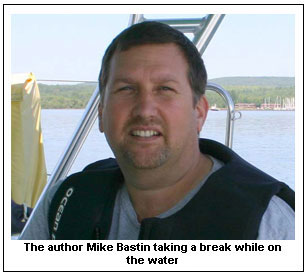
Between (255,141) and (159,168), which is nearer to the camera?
(159,168)

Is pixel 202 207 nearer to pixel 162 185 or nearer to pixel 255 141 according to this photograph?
pixel 162 185

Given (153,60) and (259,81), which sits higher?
(259,81)

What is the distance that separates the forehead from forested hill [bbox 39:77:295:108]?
0.36m

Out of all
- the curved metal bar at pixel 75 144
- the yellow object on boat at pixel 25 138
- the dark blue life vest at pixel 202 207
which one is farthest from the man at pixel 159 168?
the yellow object on boat at pixel 25 138

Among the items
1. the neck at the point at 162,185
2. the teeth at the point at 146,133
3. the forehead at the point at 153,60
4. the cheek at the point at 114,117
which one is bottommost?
the neck at the point at 162,185

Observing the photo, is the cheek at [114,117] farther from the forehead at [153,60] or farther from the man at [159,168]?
the forehead at [153,60]

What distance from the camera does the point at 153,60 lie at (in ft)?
4.93

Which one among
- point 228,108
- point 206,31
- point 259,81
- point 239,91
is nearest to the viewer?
point 206,31

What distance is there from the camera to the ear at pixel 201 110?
1.60m

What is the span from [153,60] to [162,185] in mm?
387

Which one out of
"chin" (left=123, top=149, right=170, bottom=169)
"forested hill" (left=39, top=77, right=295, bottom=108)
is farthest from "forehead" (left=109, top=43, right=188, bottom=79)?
"forested hill" (left=39, top=77, right=295, bottom=108)

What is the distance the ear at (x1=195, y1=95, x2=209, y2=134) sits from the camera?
160 cm

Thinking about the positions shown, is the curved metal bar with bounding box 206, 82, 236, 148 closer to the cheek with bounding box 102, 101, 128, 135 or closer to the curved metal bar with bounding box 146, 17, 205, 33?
the curved metal bar with bounding box 146, 17, 205, 33

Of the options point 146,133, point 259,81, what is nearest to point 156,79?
point 146,133
